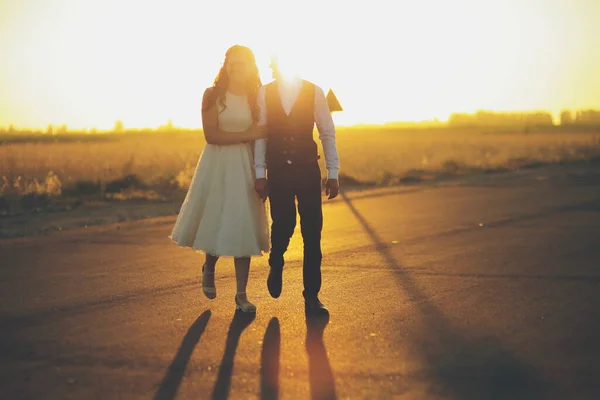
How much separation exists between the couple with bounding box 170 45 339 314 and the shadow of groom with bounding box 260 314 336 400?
1.86 ft

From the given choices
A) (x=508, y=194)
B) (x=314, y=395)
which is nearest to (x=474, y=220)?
(x=508, y=194)

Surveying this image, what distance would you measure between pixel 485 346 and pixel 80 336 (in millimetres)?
2823

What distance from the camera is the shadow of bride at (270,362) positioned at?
5.14 m

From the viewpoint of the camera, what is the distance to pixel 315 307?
24.6 feet

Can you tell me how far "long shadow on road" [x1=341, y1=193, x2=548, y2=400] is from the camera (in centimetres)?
509

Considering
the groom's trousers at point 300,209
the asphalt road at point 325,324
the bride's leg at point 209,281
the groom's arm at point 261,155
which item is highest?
the groom's arm at point 261,155

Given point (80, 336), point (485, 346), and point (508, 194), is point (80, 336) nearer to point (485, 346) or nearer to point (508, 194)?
point (485, 346)

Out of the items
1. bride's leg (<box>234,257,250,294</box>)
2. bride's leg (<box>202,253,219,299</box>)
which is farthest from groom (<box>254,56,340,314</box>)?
bride's leg (<box>202,253,219,299</box>)

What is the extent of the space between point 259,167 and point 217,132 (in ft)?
1.45

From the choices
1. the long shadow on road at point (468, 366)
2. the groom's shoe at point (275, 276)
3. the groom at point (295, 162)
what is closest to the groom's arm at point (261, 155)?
the groom at point (295, 162)

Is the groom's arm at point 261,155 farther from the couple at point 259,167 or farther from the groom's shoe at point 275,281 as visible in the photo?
the groom's shoe at point 275,281

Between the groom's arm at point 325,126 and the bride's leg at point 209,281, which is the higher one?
the groom's arm at point 325,126

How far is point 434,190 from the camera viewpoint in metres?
24.8

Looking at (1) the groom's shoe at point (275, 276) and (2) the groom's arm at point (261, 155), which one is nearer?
(2) the groom's arm at point (261, 155)
